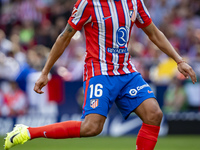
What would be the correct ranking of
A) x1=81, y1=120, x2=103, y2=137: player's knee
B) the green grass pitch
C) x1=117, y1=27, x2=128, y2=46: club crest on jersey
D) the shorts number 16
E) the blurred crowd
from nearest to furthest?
x1=81, y1=120, x2=103, y2=137: player's knee
the shorts number 16
x1=117, y1=27, x2=128, y2=46: club crest on jersey
the green grass pitch
the blurred crowd

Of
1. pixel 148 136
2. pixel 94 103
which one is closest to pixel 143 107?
pixel 148 136

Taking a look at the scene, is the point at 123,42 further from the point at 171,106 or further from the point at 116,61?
the point at 171,106

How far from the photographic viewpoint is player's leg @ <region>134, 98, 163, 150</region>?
204 inches

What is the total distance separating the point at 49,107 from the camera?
34.9ft

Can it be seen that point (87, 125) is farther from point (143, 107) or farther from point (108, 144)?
point (108, 144)

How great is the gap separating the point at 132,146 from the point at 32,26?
7.34 metres

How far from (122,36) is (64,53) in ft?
25.1

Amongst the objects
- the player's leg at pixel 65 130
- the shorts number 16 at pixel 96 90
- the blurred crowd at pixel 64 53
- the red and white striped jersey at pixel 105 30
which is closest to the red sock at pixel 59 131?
the player's leg at pixel 65 130

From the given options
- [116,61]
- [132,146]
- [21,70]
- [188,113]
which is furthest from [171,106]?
[116,61]

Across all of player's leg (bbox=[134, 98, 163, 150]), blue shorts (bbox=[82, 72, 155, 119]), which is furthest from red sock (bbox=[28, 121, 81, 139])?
player's leg (bbox=[134, 98, 163, 150])

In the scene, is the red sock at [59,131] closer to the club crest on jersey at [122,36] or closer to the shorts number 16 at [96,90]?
the shorts number 16 at [96,90]

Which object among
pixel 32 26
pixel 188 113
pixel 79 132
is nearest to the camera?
pixel 79 132

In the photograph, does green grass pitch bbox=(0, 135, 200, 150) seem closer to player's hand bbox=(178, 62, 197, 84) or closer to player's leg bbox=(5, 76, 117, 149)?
player's leg bbox=(5, 76, 117, 149)

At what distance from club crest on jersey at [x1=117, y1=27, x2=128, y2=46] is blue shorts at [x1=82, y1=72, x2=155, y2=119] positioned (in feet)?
1.27
